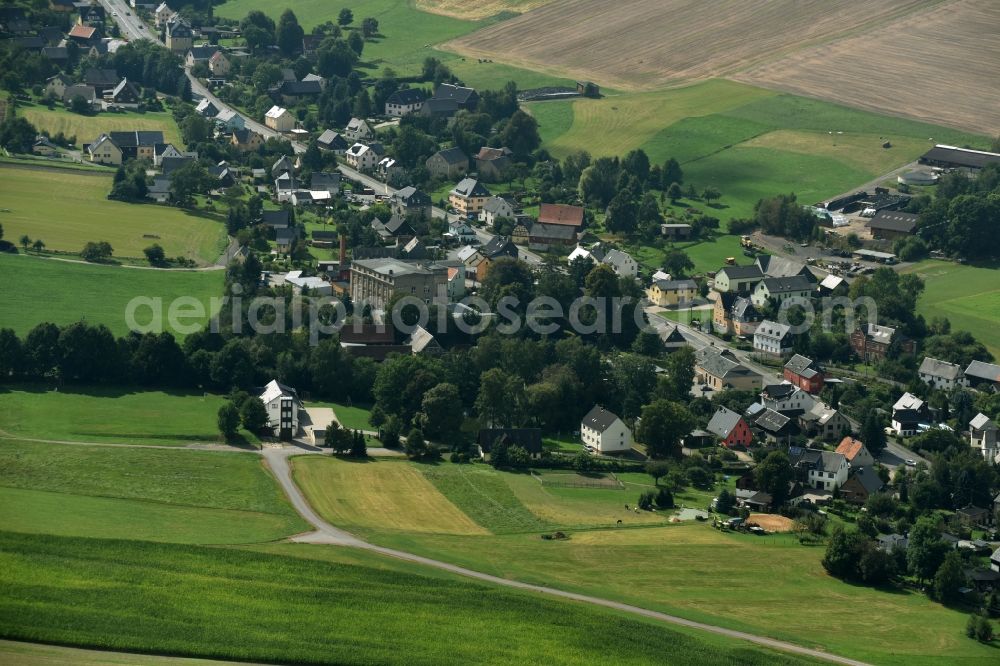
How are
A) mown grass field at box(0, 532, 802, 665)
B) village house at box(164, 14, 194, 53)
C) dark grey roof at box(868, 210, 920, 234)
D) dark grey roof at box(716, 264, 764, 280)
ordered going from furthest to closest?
village house at box(164, 14, 194, 53) < dark grey roof at box(868, 210, 920, 234) < dark grey roof at box(716, 264, 764, 280) < mown grass field at box(0, 532, 802, 665)

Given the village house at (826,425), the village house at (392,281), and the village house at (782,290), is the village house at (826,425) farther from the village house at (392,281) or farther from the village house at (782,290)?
the village house at (392,281)

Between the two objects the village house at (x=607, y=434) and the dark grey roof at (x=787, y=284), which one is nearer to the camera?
the village house at (x=607, y=434)

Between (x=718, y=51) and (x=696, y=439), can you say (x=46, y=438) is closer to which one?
(x=696, y=439)

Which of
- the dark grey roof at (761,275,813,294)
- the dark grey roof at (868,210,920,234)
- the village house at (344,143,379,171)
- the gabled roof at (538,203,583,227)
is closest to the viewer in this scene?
the dark grey roof at (761,275,813,294)

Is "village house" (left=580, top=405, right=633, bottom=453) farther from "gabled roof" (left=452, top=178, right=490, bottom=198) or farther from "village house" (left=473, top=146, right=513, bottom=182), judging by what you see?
"village house" (left=473, top=146, right=513, bottom=182)

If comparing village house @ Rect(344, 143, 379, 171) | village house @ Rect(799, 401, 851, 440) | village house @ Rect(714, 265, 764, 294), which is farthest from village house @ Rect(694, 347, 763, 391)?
village house @ Rect(344, 143, 379, 171)

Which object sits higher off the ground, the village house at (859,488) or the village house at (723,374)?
the village house at (723,374)

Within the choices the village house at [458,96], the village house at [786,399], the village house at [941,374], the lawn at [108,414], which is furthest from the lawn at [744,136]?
the lawn at [108,414]
